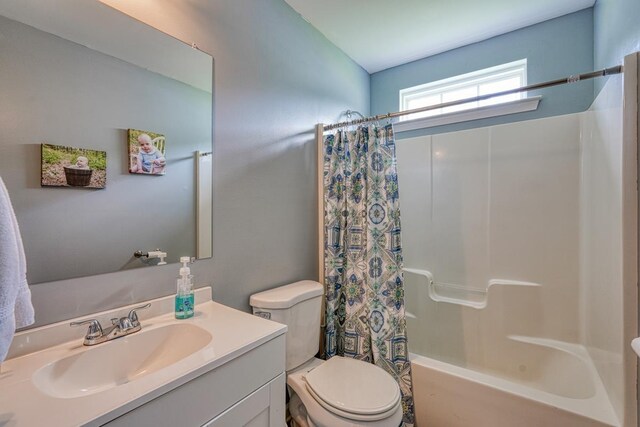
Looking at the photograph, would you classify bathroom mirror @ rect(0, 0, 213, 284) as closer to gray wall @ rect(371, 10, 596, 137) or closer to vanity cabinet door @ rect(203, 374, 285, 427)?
vanity cabinet door @ rect(203, 374, 285, 427)

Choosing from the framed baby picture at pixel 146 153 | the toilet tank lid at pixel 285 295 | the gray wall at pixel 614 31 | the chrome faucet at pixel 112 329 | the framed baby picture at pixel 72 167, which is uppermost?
the gray wall at pixel 614 31

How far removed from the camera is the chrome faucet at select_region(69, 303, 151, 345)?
886 millimetres

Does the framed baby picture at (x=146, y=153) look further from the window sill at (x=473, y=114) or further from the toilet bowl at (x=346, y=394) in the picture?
the window sill at (x=473, y=114)

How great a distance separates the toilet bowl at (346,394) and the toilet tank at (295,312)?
0.10 meters

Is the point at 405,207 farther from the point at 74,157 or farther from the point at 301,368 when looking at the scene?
the point at 74,157

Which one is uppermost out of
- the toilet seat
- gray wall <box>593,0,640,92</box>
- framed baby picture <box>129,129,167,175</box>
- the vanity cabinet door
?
gray wall <box>593,0,640,92</box>

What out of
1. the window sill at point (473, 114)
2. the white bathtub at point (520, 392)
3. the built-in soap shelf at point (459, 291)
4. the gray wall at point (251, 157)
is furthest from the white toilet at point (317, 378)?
the window sill at point (473, 114)

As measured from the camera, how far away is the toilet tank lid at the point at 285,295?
4.56 ft

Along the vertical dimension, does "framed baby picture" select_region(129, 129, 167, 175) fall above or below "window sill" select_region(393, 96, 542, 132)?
below

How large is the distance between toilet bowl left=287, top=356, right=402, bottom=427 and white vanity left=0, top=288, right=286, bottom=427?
0.25 metres

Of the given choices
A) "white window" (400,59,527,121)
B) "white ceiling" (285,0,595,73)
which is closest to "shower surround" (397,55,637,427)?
"white window" (400,59,527,121)

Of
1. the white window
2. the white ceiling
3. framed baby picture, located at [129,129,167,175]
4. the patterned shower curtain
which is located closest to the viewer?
framed baby picture, located at [129,129,167,175]

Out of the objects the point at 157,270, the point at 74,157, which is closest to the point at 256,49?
the point at 74,157

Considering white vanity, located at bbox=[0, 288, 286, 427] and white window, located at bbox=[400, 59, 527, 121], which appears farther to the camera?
white window, located at bbox=[400, 59, 527, 121]
